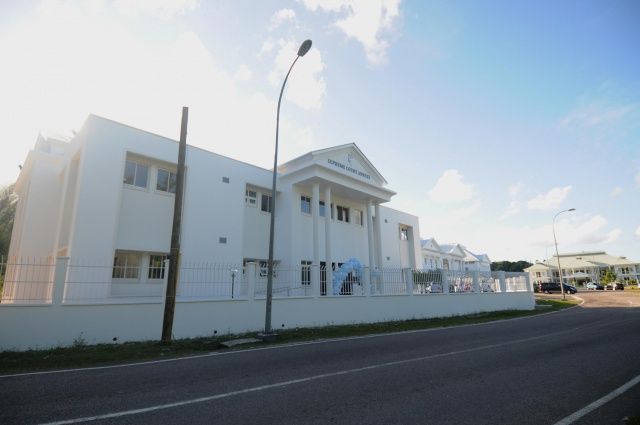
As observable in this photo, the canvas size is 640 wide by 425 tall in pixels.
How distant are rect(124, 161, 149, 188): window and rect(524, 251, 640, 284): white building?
93521mm

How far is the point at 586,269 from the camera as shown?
9319 cm

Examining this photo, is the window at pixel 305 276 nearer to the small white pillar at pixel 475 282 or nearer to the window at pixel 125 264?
the window at pixel 125 264

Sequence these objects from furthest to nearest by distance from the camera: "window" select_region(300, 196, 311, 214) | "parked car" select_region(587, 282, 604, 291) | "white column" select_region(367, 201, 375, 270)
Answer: "parked car" select_region(587, 282, 604, 291) < "white column" select_region(367, 201, 375, 270) < "window" select_region(300, 196, 311, 214)

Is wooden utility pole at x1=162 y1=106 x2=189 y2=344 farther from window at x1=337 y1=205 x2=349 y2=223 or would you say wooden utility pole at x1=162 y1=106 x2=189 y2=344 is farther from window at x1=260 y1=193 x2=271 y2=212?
window at x1=337 y1=205 x2=349 y2=223

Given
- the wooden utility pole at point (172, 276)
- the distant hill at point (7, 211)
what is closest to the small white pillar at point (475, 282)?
the wooden utility pole at point (172, 276)

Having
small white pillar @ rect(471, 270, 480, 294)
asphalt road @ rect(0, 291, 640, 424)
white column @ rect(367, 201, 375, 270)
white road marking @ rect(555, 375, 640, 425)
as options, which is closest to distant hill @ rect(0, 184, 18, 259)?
white column @ rect(367, 201, 375, 270)

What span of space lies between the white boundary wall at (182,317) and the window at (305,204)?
26.6 feet

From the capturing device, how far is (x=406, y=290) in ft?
59.4

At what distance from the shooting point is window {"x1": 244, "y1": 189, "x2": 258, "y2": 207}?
20300 millimetres

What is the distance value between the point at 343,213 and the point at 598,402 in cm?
2121

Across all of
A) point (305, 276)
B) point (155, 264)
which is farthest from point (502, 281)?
point (155, 264)

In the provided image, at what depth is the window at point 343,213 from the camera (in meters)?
25.4

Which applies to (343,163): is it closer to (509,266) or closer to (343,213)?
(343,213)

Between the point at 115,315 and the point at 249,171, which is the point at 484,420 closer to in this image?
the point at 115,315
